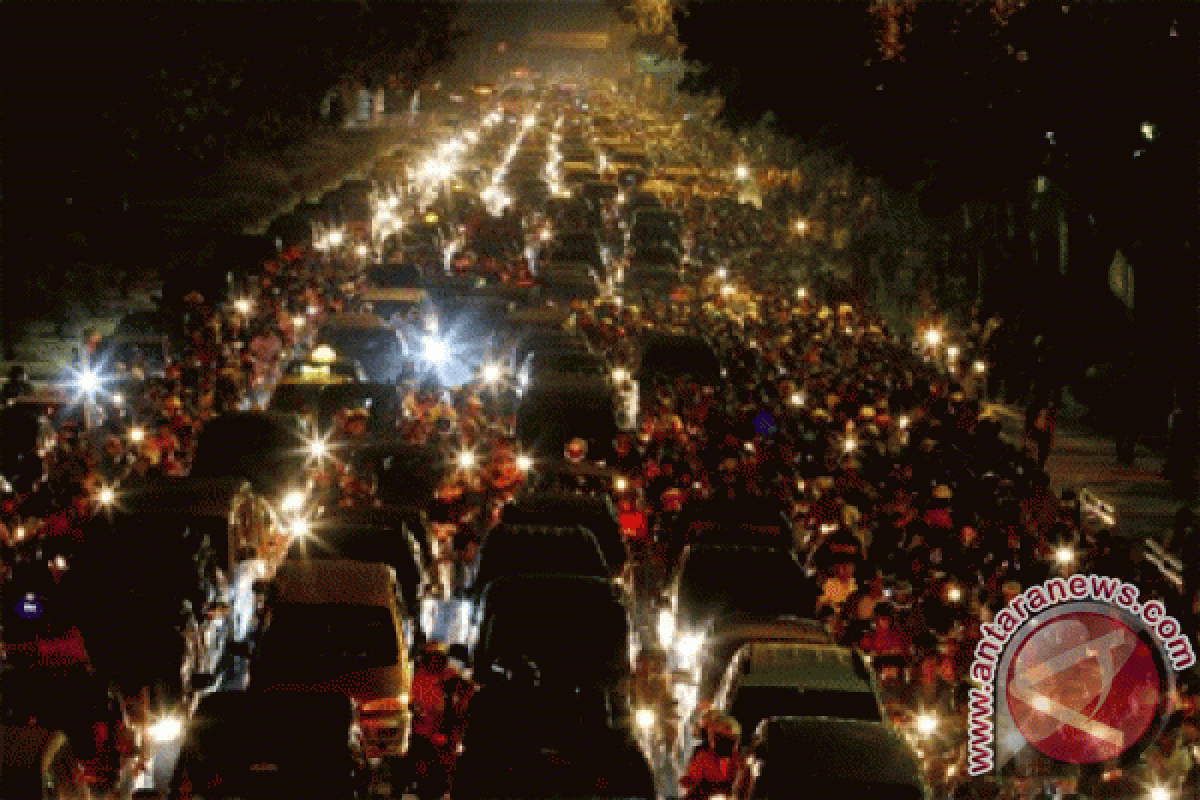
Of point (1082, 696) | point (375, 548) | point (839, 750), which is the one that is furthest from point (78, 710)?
point (1082, 696)

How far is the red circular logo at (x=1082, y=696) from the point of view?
11.6 metres

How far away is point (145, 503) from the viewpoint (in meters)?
16.1

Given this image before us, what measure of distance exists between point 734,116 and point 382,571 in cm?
4743

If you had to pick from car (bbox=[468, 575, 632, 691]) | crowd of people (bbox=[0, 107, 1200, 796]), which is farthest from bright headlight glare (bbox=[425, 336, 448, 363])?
car (bbox=[468, 575, 632, 691])

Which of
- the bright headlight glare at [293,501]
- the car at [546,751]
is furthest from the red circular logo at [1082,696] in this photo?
the bright headlight glare at [293,501]

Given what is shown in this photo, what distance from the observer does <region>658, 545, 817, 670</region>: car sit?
14.9 metres

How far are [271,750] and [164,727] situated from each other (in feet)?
10.7

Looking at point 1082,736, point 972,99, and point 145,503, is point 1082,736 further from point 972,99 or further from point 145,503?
point 972,99

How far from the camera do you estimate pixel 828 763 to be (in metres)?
9.91

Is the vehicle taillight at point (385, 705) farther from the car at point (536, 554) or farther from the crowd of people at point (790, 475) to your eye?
the car at point (536, 554)

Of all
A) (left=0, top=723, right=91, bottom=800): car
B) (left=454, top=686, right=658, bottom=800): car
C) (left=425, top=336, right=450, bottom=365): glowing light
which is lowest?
(left=425, top=336, right=450, bottom=365): glowing light

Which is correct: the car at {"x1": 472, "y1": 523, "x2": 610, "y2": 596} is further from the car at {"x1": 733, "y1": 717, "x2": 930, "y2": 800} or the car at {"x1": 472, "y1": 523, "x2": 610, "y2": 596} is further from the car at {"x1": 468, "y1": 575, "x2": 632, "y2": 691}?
the car at {"x1": 733, "y1": 717, "x2": 930, "y2": 800}

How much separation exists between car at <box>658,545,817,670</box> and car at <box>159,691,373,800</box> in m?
4.45

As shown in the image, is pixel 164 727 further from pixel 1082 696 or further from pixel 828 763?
pixel 1082 696
